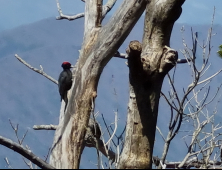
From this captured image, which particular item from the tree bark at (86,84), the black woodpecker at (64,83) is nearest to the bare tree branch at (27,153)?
the tree bark at (86,84)

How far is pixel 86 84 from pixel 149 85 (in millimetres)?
505

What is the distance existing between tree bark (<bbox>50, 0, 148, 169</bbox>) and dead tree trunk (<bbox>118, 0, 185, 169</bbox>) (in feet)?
0.78

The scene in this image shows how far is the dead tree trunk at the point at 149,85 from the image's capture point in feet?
6.25

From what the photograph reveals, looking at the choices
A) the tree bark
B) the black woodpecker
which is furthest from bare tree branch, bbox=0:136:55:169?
the black woodpecker

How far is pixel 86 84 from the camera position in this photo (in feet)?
7.66

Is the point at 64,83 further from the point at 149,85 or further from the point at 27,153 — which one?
the point at 27,153

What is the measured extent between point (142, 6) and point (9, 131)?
7977 millimetres

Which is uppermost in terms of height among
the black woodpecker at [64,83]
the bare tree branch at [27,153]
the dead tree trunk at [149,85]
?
the black woodpecker at [64,83]

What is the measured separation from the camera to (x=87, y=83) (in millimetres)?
2334

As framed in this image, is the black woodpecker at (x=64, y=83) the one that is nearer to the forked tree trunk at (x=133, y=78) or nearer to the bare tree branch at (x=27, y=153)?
the forked tree trunk at (x=133, y=78)

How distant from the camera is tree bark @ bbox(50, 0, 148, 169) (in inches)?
87.1

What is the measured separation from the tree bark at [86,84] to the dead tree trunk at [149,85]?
237mm

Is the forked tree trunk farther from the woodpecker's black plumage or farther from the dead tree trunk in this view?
the woodpecker's black plumage

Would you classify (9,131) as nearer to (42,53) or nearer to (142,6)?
(42,53)
